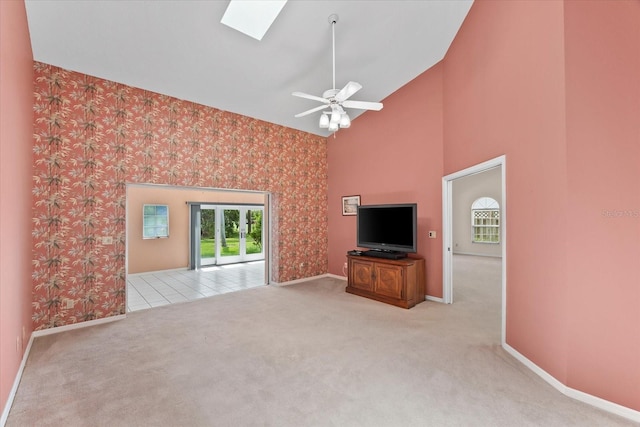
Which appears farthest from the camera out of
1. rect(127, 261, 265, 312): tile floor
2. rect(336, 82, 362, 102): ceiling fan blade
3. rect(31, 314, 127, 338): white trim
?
rect(127, 261, 265, 312): tile floor

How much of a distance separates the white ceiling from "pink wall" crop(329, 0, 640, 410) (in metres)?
1.02

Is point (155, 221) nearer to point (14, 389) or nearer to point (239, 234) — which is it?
point (239, 234)

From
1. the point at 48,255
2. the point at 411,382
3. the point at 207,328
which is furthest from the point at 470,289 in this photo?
the point at 48,255

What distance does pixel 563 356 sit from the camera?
2156 millimetres

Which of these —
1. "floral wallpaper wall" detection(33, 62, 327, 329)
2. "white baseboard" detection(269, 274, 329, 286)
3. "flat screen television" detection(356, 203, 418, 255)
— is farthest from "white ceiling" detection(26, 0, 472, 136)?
"white baseboard" detection(269, 274, 329, 286)

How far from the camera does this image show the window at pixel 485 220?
9.55m

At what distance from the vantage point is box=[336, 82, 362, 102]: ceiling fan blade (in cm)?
277

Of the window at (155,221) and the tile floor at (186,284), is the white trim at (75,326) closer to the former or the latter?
the tile floor at (186,284)

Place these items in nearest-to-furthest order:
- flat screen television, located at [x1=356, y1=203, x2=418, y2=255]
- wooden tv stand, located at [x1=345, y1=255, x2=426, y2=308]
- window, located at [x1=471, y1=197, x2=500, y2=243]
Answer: wooden tv stand, located at [x1=345, y1=255, x2=426, y2=308] < flat screen television, located at [x1=356, y1=203, x2=418, y2=255] < window, located at [x1=471, y1=197, x2=500, y2=243]

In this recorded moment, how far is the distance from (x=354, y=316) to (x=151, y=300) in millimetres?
3537

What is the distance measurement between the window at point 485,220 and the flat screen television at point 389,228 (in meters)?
6.59

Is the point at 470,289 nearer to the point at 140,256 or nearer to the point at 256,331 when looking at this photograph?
the point at 256,331

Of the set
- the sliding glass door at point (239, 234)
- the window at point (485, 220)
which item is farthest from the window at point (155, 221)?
the window at point (485, 220)

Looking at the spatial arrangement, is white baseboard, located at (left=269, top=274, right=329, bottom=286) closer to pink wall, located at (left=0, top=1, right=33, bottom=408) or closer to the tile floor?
the tile floor
